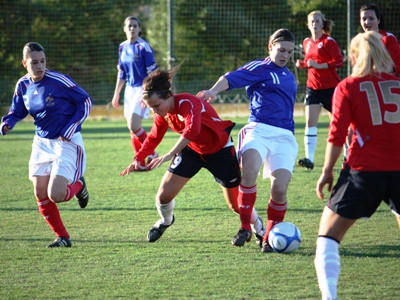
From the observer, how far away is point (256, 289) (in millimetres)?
4305

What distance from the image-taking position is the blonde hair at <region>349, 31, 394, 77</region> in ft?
12.3

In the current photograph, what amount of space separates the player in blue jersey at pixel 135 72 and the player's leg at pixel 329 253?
6.47 metres

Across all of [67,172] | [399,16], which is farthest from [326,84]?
[399,16]

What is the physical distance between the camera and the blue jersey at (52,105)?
589 centimetres

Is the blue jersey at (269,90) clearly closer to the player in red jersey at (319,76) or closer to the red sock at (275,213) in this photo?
the red sock at (275,213)

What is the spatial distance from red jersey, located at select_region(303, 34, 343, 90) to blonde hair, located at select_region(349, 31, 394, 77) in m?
5.53

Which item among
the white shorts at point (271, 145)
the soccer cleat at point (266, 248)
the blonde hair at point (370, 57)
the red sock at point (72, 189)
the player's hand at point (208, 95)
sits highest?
the blonde hair at point (370, 57)

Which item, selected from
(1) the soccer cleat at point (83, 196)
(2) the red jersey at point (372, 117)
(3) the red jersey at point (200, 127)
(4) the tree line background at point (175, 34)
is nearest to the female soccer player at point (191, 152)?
(3) the red jersey at point (200, 127)

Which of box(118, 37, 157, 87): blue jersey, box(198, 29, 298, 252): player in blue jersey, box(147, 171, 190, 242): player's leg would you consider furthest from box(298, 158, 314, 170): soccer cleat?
box(147, 171, 190, 242): player's leg

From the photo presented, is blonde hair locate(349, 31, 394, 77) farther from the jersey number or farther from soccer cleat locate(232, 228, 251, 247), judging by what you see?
soccer cleat locate(232, 228, 251, 247)

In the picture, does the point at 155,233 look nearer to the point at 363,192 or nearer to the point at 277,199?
the point at 277,199

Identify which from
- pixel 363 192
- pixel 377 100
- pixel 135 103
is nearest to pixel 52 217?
pixel 363 192

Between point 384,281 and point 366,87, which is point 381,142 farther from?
point 384,281

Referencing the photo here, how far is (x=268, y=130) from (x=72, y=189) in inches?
71.7
